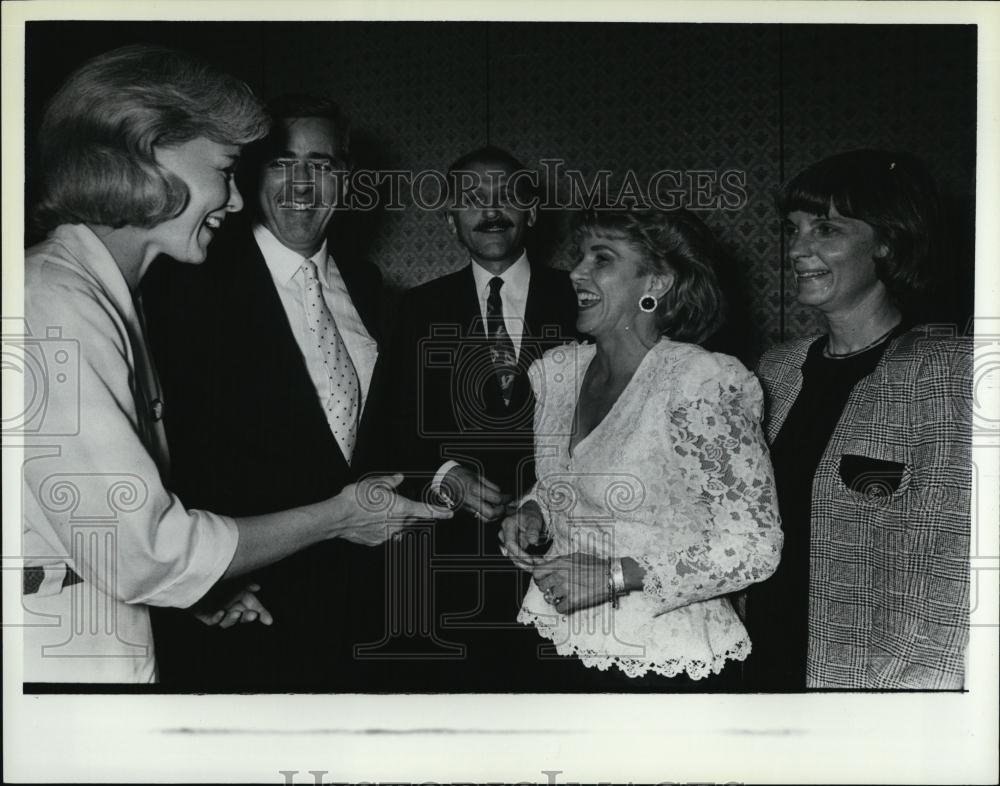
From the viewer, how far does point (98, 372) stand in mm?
2500

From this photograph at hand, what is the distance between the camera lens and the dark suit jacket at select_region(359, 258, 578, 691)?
8.54 ft

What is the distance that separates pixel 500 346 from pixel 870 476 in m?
1.00

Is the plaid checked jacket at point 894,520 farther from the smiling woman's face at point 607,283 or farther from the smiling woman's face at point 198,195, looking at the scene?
the smiling woman's face at point 198,195

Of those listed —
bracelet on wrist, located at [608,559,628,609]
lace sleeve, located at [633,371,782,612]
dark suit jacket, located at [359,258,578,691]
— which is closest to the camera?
lace sleeve, located at [633,371,782,612]

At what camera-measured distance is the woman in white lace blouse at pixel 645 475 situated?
93.5 inches

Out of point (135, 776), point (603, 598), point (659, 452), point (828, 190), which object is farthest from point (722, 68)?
point (135, 776)

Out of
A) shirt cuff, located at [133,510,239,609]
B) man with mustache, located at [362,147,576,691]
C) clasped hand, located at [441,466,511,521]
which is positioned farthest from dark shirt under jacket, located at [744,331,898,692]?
shirt cuff, located at [133,510,239,609]

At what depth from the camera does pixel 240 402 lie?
2.56 metres

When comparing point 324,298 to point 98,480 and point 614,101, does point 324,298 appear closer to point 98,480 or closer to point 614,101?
point 98,480

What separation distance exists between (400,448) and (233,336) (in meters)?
0.52

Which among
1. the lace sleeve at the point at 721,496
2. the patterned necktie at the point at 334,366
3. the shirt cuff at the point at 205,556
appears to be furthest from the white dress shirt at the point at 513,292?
the shirt cuff at the point at 205,556

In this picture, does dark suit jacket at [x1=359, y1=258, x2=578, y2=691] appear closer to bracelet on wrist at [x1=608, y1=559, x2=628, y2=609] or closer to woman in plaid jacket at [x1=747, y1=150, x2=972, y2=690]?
bracelet on wrist at [x1=608, y1=559, x2=628, y2=609]

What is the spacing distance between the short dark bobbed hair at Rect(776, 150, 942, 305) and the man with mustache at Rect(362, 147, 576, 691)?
733mm

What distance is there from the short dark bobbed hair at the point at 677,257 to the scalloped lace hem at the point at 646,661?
814 mm
